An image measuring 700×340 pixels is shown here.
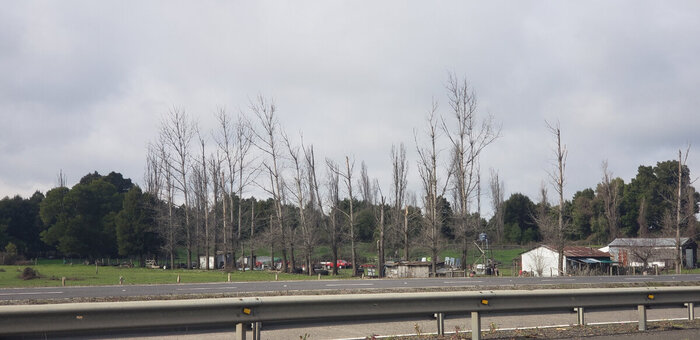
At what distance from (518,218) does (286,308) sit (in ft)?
327

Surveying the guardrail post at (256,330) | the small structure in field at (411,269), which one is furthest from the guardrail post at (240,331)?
the small structure in field at (411,269)

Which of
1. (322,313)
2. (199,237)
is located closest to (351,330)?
(322,313)

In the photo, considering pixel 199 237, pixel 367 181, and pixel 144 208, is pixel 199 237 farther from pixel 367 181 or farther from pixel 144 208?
pixel 367 181

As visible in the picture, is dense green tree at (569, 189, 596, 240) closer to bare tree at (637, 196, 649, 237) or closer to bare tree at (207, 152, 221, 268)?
bare tree at (637, 196, 649, 237)

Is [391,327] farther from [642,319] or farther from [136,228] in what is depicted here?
[136,228]

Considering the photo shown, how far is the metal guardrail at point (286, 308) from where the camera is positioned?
6863mm

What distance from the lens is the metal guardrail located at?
Result: 686cm

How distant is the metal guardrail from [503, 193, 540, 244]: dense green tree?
89.4 m

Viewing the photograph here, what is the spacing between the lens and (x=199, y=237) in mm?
59781

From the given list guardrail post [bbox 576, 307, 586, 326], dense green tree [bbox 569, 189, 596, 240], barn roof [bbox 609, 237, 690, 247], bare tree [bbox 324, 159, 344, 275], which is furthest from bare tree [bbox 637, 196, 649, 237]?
guardrail post [bbox 576, 307, 586, 326]

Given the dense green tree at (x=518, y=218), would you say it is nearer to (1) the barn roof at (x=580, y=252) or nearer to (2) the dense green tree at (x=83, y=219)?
(1) the barn roof at (x=580, y=252)

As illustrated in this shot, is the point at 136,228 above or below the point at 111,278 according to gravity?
above

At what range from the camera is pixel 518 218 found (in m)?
103

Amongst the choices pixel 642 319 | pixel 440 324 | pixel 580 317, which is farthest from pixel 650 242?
pixel 440 324
